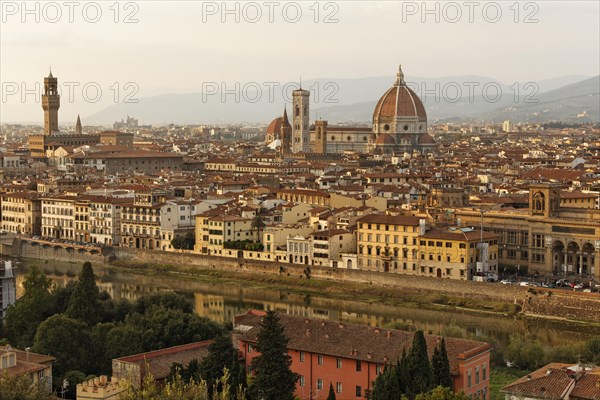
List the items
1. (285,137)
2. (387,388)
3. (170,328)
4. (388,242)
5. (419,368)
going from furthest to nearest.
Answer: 1. (285,137)
2. (388,242)
3. (170,328)
4. (419,368)
5. (387,388)

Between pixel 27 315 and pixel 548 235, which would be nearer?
pixel 27 315

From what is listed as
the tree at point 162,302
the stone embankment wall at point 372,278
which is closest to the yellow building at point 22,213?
the stone embankment wall at point 372,278

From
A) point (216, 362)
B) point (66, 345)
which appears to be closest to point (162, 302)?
point (66, 345)

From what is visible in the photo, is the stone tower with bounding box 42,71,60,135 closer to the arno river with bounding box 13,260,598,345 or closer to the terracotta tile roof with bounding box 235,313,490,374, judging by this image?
the arno river with bounding box 13,260,598,345

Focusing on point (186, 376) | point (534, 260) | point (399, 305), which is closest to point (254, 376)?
point (186, 376)

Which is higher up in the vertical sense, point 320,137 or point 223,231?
point 320,137

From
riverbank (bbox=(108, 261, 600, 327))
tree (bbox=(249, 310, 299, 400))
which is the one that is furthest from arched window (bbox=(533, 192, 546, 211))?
tree (bbox=(249, 310, 299, 400))

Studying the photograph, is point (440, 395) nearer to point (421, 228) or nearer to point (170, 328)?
point (170, 328)
